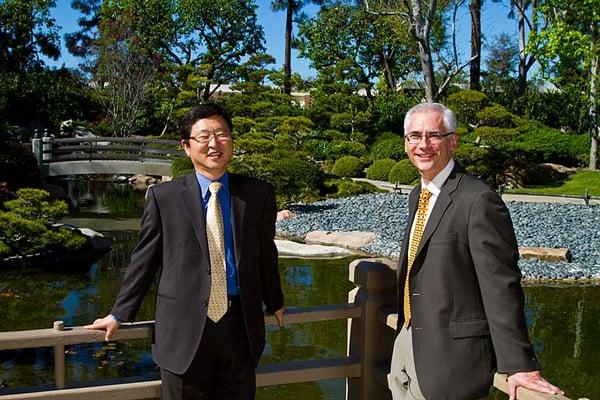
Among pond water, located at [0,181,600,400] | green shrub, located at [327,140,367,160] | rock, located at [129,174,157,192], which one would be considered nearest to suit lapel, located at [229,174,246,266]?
pond water, located at [0,181,600,400]

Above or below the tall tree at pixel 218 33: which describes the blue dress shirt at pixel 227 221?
below

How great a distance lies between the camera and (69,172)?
1798 cm

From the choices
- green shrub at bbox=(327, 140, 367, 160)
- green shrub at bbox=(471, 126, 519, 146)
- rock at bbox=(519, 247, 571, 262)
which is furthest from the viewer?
green shrub at bbox=(327, 140, 367, 160)

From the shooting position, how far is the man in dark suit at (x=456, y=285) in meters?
2.11

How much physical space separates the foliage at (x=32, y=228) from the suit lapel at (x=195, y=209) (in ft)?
27.9

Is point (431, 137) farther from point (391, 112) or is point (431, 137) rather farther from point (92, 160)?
point (391, 112)

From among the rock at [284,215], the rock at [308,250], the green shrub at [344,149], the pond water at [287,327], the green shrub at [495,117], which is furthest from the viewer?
the green shrub at [344,149]

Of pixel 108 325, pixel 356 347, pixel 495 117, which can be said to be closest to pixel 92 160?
pixel 495 117

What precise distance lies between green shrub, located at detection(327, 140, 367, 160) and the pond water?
997 cm

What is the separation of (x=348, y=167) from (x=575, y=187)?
6109 mm

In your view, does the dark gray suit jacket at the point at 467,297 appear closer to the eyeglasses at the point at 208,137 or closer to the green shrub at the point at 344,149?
the eyeglasses at the point at 208,137

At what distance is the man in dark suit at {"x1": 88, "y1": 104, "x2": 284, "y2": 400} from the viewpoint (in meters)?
2.46

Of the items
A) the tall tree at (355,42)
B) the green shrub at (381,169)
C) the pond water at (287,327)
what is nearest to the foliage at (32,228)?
the pond water at (287,327)

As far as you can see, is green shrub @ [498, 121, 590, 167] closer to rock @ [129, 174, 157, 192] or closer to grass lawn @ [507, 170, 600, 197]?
grass lawn @ [507, 170, 600, 197]
